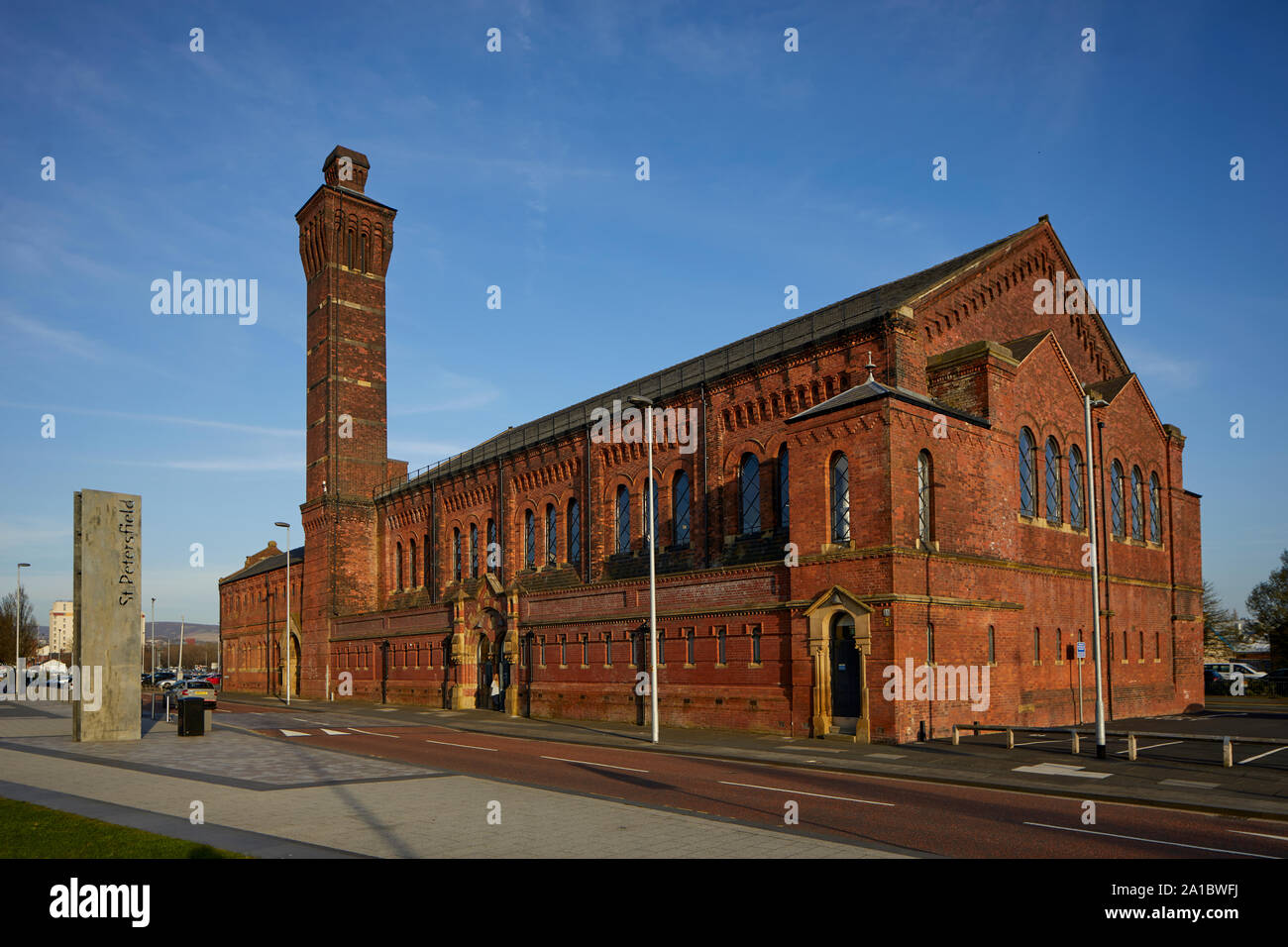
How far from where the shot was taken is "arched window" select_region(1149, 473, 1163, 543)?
3816cm

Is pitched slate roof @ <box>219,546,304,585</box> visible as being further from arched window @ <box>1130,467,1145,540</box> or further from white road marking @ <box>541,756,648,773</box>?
arched window @ <box>1130,467,1145,540</box>

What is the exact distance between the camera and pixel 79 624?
85.4ft

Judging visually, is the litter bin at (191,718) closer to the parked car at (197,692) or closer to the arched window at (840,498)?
the parked car at (197,692)

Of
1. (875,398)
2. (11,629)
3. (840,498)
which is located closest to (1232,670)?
(840,498)

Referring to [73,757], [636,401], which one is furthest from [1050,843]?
[73,757]

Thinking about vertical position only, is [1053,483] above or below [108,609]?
above

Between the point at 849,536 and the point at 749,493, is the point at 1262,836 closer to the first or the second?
the point at 849,536

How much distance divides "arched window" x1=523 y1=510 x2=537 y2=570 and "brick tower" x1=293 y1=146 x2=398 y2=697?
1749cm

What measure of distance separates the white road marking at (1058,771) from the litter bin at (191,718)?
884 inches

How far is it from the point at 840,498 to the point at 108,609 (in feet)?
68.9

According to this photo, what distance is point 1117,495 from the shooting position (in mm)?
36219

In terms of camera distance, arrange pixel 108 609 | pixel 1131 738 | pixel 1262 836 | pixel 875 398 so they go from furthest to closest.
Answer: pixel 108 609 < pixel 875 398 < pixel 1131 738 < pixel 1262 836

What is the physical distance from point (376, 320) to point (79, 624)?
36.0 metres

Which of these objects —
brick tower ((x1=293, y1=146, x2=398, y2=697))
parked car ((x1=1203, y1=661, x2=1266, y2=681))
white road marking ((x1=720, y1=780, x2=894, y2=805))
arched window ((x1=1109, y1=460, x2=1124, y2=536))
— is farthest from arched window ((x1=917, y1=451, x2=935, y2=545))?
parked car ((x1=1203, y1=661, x2=1266, y2=681))
